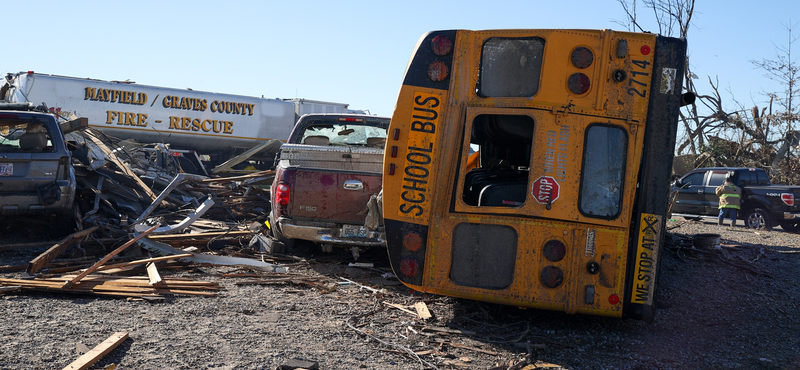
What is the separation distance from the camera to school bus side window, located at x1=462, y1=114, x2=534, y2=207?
16.2 ft

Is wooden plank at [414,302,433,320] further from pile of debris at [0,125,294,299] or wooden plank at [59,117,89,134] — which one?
wooden plank at [59,117,89,134]

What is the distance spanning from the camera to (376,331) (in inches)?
184

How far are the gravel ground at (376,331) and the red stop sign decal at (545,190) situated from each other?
1074 millimetres

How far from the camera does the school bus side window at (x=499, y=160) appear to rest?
4938 millimetres

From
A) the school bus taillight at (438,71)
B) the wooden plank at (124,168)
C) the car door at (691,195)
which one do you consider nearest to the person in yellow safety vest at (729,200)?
the car door at (691,195)

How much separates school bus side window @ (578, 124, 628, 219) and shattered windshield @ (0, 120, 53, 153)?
7.05 metres

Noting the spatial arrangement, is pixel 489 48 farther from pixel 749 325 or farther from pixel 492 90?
pixel 749 325

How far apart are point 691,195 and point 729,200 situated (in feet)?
6.88

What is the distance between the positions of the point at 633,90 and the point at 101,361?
407cm

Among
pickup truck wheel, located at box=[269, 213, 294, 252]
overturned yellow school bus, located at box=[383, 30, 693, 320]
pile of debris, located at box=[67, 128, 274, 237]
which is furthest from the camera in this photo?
pile of debris, located at box=[67, 128, 274, 237]

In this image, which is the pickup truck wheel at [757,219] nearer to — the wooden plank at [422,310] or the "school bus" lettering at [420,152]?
the wooden plank at [422,310]

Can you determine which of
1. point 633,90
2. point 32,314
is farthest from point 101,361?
point 633,90

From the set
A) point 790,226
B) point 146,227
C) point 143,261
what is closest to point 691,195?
point 790,226

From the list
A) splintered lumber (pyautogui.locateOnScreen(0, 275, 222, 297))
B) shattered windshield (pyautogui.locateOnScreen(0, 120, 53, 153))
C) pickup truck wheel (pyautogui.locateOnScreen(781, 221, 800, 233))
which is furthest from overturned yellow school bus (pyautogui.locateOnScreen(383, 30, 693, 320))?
pickup truck wheel (pyautogui.locateOnScreen(781, 221, 800, 233))
